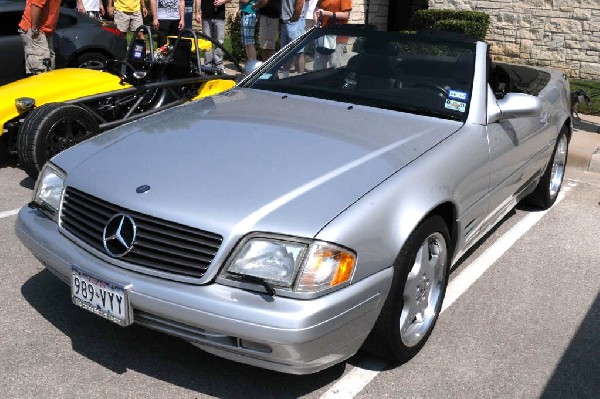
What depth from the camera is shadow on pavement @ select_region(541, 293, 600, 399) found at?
334 centimetres

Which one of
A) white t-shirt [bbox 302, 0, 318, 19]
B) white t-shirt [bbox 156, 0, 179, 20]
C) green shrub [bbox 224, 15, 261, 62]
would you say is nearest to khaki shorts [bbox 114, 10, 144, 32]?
white t-shirt [bbox 156, 0, 179, 20]

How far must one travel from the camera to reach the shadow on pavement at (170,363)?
Result: 320 cm

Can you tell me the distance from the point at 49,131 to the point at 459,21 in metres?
7.73

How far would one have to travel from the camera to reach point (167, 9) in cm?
1022

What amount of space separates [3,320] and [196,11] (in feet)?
24.4

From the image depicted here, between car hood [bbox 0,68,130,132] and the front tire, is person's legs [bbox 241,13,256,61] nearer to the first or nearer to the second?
car hood [bbox 0,68,130,132]

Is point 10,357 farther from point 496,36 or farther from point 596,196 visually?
point 496,36

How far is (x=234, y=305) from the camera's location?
276cm

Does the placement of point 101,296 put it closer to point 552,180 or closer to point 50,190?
point 50,190

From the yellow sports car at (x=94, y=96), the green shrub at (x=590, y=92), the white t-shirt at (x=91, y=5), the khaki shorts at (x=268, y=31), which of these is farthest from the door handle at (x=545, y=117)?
the white t-shirt at (x=91, y=5)

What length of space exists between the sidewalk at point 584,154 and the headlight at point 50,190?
506cm

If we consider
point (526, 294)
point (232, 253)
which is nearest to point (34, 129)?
point (232, 253)

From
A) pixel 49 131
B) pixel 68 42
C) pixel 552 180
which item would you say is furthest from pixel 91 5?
pixel 552 180

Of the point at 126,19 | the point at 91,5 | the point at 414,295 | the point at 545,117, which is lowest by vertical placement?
the point at 414,295
